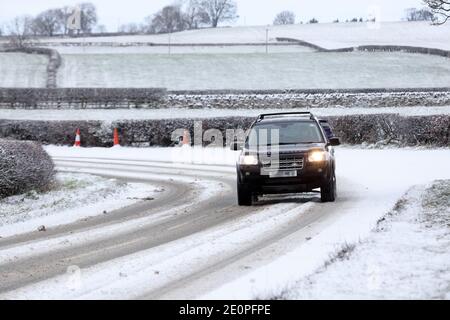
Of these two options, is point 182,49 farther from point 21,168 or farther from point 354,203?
point 354,203

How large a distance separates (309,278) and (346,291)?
2.25ft

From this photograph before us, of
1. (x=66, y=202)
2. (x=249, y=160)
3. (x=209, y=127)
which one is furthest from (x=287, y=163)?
(x=209, y=127)

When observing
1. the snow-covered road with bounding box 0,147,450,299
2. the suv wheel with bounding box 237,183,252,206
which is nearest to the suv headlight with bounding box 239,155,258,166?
the suv wheel with bounding box 237,183,252,206

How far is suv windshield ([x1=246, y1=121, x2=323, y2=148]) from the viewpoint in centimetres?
1653

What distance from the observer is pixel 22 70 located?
2677 inches

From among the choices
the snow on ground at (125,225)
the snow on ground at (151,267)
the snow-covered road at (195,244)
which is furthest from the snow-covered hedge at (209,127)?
the snow on ground at (151,267)

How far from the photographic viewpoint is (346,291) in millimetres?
7473

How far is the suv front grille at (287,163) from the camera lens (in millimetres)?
15469

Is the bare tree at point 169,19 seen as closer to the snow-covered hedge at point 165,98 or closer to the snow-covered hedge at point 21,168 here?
the snow-covered hedge at point 165,98

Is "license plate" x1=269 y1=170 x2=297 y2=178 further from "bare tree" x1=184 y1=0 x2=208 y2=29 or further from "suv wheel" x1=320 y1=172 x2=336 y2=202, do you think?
"bare tree" x1=184 y1=0 x2=208 y2=29

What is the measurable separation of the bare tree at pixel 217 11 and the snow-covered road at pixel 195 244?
502 ft

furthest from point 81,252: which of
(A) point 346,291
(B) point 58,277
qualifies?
(A) point 346,291

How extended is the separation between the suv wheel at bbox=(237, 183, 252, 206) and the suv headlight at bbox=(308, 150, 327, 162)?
133 centimetres
